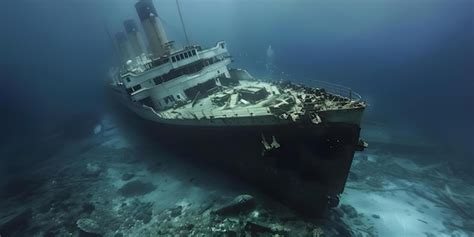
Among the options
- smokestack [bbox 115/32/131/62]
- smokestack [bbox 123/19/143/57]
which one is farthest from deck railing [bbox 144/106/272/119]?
smokestack [bbox 115/32/131/62]

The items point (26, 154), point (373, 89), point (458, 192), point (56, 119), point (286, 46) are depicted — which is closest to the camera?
point (458, 192)

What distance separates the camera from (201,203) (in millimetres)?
15695

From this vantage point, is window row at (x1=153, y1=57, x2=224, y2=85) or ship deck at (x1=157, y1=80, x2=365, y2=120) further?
window row at (x1=153, y1=57, x2=224, y2=85)

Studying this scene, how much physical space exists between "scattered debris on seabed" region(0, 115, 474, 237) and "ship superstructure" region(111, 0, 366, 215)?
174 centimetres

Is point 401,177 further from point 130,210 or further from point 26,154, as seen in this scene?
point 26,154

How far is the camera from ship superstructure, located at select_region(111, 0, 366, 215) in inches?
491

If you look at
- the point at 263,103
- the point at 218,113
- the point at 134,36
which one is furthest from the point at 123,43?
the point at 263,103

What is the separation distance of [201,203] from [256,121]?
6119mm

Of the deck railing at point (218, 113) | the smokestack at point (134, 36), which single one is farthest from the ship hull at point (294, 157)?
the smokestack at point (134, 36)

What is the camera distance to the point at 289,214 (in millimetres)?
13625

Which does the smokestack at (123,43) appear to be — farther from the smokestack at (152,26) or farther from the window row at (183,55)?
the window row at (183,55)

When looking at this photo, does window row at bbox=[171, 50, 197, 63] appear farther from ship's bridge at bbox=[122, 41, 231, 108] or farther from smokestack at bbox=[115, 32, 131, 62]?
smokestack at bbox=[115, 32, 131, 62]

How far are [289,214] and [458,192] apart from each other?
49.4 feet

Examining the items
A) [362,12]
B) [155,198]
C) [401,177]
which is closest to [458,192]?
[401,177]
